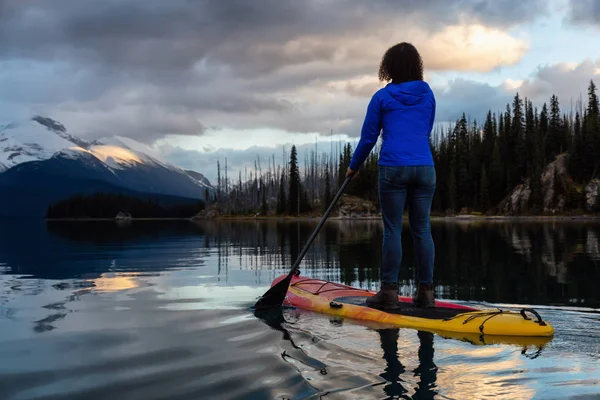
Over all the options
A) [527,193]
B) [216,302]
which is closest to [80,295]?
[216,302]

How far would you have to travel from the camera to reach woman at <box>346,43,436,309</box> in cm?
736

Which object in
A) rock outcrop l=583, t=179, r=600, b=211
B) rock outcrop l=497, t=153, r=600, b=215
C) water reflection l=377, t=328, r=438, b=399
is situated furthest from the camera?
rock outcrop l=497, t=153, r=600, b=215

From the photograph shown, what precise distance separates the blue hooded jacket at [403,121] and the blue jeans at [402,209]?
0.17 m

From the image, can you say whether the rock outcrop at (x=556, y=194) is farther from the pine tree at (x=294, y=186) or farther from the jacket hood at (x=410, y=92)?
the jacket hood at (x=410, y=92)

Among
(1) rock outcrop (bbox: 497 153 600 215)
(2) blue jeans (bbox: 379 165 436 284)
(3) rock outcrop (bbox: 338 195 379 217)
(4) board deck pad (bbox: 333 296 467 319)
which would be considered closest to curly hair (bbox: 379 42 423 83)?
(2) blue jeans (bbox: 379 165 436 284)

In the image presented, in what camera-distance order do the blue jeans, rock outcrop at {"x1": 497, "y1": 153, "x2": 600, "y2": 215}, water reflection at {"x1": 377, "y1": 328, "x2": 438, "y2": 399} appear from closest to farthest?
water reflection at {"x1": 377, "y1": 328, "x2": 438, "y2": 399}, the blue jeans, rock outcrop at {"x1": 497, "y1": 153, "x2": 600, "y2": 215}

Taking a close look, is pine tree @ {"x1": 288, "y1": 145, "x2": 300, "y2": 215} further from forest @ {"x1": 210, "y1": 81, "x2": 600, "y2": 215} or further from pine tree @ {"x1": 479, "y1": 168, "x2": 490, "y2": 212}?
pine tree @ {"x1": 479, "y1": 168, "x2": 490, "y2": 212}

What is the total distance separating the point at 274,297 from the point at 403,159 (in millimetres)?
3231

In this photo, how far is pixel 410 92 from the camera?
7508 mm

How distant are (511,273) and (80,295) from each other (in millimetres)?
A: 11065

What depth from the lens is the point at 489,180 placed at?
11956 cm

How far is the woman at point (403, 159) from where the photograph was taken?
24.1 ft

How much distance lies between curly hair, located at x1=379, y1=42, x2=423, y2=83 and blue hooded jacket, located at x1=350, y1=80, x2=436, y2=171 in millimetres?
130

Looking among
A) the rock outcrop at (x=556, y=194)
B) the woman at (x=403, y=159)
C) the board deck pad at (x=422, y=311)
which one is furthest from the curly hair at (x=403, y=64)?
the rock outcrop at (x=556, y=194)
